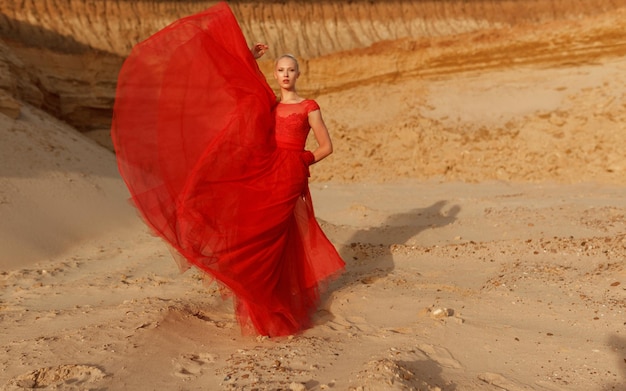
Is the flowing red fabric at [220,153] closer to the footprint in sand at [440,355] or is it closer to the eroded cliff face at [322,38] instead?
the footprint in sand at [440,355]

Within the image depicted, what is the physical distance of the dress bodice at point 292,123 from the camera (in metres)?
3.62

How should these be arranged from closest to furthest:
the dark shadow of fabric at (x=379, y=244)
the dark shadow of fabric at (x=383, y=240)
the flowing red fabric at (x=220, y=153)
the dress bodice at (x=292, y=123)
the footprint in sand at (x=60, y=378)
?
the footprint in sand at (x=60, y=378) → the flowing red fabric at (x=220, y=153) → the dress bodice at (x=292, y=123) → the dark shadow of fabric at (x=379, y=244) → the dark shadow of fabric at (x=383, y=240)

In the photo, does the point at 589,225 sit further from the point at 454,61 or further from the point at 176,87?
the point at 454,61

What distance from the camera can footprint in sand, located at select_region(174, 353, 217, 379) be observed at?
9.70 ft

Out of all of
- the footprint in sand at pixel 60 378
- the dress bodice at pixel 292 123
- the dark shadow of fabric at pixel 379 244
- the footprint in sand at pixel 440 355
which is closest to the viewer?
the footprint in sand at pixel 60 378

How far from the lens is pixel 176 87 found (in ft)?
11.9

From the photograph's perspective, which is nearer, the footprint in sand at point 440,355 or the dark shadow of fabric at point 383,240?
the footprint in sand at point 440,355

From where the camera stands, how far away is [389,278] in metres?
4.93

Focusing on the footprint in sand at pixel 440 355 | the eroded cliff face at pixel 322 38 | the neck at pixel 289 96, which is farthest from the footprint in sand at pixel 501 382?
the eroded cliff face at pixel 322 38

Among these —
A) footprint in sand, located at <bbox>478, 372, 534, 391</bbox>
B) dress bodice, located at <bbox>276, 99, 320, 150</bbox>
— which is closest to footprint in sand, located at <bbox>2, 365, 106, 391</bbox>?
dress bodice, located at <bbox>276, 99, 320, 150</bbox>

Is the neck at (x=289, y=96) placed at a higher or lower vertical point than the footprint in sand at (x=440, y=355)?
higher

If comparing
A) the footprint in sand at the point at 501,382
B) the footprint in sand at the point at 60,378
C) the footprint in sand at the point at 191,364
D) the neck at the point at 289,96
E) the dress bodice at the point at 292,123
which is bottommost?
the footprint in sand at the point at 501,382

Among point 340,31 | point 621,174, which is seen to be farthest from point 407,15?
point 621,174

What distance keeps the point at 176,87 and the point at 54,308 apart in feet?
6.66
